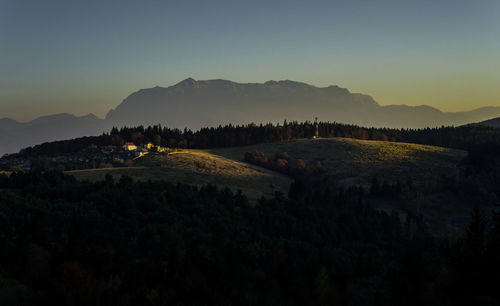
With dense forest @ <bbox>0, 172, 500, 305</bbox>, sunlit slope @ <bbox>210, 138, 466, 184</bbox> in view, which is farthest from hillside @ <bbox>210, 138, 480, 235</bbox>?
dense forest @ <bbox>0, 172, 500, 305</bbox>

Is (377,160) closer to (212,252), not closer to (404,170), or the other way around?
(404,170)

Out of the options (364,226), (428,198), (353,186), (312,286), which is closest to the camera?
(312,286)

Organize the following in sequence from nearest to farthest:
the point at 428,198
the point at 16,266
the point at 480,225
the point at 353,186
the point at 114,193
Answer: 1. the point at 16,266
2. the point at 480,225
3. the point at 114,193
4. the point at 428,198
5. the point at 353,186

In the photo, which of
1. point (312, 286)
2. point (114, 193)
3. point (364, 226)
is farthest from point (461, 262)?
point (114, 193)

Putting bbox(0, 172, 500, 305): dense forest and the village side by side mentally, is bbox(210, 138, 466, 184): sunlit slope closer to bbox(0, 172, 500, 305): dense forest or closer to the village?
the village

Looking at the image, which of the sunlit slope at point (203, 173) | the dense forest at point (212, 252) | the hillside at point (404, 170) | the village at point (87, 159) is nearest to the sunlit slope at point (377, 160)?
the hillside at point (404, 170)

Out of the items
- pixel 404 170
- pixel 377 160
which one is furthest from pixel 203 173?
pixel 404 170

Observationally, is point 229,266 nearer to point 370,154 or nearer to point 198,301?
point 198,301
